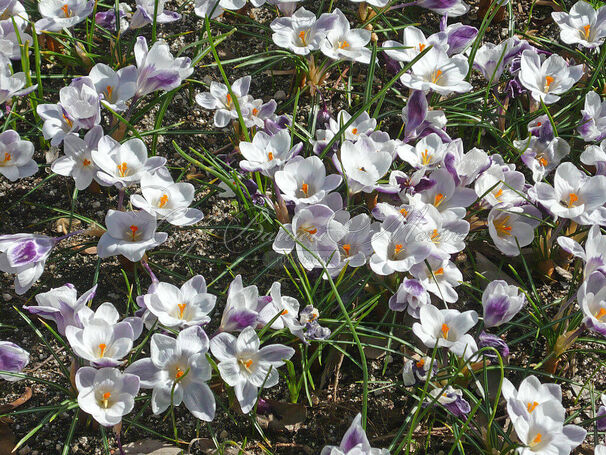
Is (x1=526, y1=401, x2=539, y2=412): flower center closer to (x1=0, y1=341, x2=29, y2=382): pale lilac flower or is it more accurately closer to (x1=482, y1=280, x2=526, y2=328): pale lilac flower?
(x1=482, y1=280, x2=526, y2=328): pale lilac flower

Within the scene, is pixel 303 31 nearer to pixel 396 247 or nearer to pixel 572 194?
pixel 396 247

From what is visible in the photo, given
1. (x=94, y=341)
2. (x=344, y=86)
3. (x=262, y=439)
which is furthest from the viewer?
(x=344, y=86)

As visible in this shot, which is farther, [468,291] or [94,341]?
[468,291]

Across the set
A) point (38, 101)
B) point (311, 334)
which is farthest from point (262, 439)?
point (38, 101)

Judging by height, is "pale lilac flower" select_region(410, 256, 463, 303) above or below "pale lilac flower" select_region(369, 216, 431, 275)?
below

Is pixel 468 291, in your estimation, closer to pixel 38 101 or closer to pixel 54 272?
pixel 54 272

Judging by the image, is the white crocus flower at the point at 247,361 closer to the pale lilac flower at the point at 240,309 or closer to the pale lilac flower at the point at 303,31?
the pale lilac flower at the point at 240,309

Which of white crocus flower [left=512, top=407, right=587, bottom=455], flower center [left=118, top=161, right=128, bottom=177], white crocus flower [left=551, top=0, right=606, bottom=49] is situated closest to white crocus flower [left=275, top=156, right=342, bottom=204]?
flower center [left=118, top=161, right=128, bottom=177]

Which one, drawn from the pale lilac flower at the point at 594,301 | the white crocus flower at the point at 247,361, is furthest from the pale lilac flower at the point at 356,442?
the pale lilac flower at the point at 594,301
